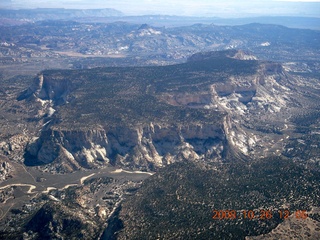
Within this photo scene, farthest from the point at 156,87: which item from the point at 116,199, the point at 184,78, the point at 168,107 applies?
the point at 116,199

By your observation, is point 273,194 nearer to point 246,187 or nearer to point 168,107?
point 246,187

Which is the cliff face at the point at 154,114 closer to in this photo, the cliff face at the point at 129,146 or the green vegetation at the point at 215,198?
the cliff face at the point at 129,146
